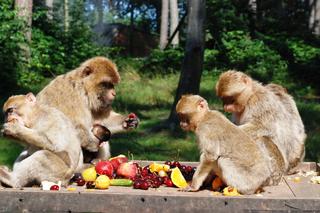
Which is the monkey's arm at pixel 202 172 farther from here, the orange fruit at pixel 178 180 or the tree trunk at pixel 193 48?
the tree trunk at pixel 193 48

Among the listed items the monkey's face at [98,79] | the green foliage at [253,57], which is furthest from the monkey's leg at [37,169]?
the green foliage at [253,57]

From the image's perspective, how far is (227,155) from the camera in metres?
5.63

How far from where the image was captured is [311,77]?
19125 millimetres

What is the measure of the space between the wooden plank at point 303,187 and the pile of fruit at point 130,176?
1051 millimetres

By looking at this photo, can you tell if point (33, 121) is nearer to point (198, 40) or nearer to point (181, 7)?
point (198, 40)

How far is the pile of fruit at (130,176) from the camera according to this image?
582 cm

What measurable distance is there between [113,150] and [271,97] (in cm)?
424

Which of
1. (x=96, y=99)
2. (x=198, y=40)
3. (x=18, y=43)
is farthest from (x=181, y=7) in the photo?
(x=96, y=99)

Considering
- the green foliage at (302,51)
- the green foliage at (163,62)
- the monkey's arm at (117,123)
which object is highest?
the monkey's arm at (117,123)

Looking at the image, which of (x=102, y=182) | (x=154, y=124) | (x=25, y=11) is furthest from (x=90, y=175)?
(x=25, y=11)

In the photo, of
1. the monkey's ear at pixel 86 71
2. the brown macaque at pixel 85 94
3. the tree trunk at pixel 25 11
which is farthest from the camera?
the tree trunk at pixel 25 11

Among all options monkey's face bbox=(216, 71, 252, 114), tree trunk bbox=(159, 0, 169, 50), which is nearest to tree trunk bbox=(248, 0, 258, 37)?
tree trunk bbox=(159, 0, 169, 50)

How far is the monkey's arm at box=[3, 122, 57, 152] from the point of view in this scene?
18.8 ft

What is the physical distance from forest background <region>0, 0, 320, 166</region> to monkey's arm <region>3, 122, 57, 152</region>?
4.16 metres
